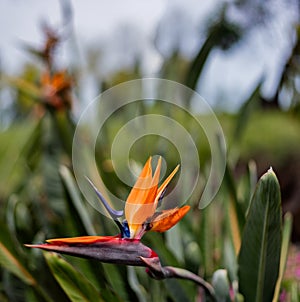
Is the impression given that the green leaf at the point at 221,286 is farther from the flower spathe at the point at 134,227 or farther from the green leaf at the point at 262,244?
the flower spathe at the point at 134,227

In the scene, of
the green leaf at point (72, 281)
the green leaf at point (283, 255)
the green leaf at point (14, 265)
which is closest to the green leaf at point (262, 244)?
the green leaf at point (283, 255)

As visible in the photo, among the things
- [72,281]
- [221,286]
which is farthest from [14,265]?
[221,286]

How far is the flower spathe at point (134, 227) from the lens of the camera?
367 mm

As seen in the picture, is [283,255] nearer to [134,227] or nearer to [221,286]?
[221,286]

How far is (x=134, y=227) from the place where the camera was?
398 mm

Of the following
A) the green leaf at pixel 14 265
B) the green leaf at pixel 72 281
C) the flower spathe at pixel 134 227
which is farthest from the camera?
the green leaf at pixel 14 265

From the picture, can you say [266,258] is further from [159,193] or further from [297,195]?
[297,195]

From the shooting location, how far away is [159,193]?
396 mm

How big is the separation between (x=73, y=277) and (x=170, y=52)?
2.62 ft

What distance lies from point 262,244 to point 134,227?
155mm

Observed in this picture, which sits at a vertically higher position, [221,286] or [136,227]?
[136,227]

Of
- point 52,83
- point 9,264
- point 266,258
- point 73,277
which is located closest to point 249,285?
point 266,258

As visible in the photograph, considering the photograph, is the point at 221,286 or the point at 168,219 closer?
the point at 168,219

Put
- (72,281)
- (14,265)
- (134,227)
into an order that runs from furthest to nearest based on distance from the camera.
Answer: (14,265)
(72,281)
(134,227)
